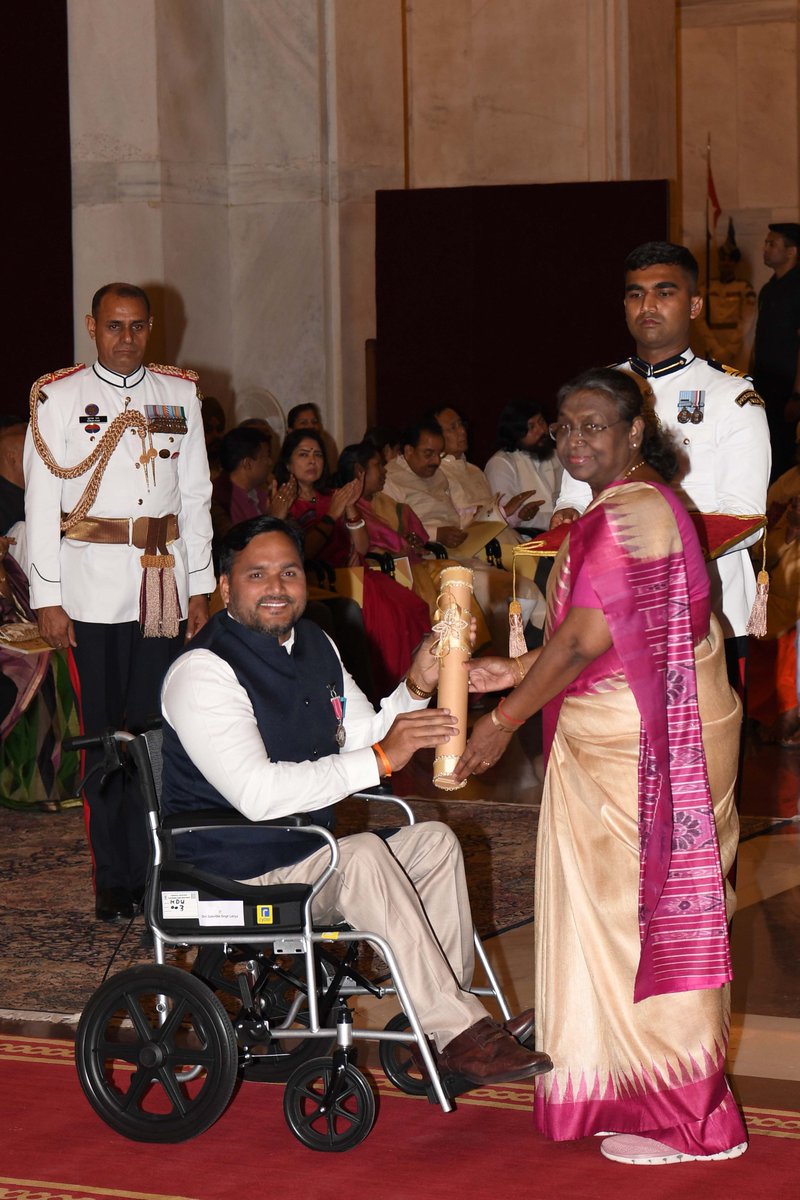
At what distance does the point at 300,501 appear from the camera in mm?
8289

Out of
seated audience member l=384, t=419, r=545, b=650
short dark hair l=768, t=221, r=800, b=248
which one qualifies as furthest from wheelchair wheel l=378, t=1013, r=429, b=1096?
short dark hair l=768, t=221, r=800, b=248

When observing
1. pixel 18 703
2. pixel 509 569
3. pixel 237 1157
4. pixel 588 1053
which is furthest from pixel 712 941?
pixel 509 569

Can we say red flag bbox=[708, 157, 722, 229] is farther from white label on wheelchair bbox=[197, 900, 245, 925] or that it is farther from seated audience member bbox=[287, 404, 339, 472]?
white label on wheelchair bbox=[197, 900, 245, 925]

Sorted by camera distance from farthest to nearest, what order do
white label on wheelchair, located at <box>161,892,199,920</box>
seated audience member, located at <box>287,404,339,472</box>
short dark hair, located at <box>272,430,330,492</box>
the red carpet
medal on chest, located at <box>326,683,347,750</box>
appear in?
seated audience member, located at <box>287,404,339,472</box>, short dark hair, located at <box>272,430,330,492</box>, medal on chest, located at <box>326,683,347,750</box>, white label on wheelchair, located at <box>161,892,199,920</box>, the red carpet

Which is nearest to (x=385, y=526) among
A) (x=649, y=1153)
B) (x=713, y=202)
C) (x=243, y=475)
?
(x=243, y=475)

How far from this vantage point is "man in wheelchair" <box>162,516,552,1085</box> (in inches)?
136

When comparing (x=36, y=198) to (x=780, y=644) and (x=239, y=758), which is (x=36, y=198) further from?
(x=239, y=758)

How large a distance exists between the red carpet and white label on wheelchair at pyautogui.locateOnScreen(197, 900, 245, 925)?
0.43 m

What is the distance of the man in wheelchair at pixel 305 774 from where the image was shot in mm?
3445

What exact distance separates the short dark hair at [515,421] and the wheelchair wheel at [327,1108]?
6.95 meters

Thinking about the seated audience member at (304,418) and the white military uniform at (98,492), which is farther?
the seated audience member at (304,418)

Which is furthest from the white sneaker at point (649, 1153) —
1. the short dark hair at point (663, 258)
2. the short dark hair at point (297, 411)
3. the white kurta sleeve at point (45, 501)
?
the short dark hair at point (297, 411)

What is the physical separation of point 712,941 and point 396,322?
7358mm

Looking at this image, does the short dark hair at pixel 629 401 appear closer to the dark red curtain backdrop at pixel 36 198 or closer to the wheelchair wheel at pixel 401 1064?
the wheelchair wheel at pixel 401 1064
